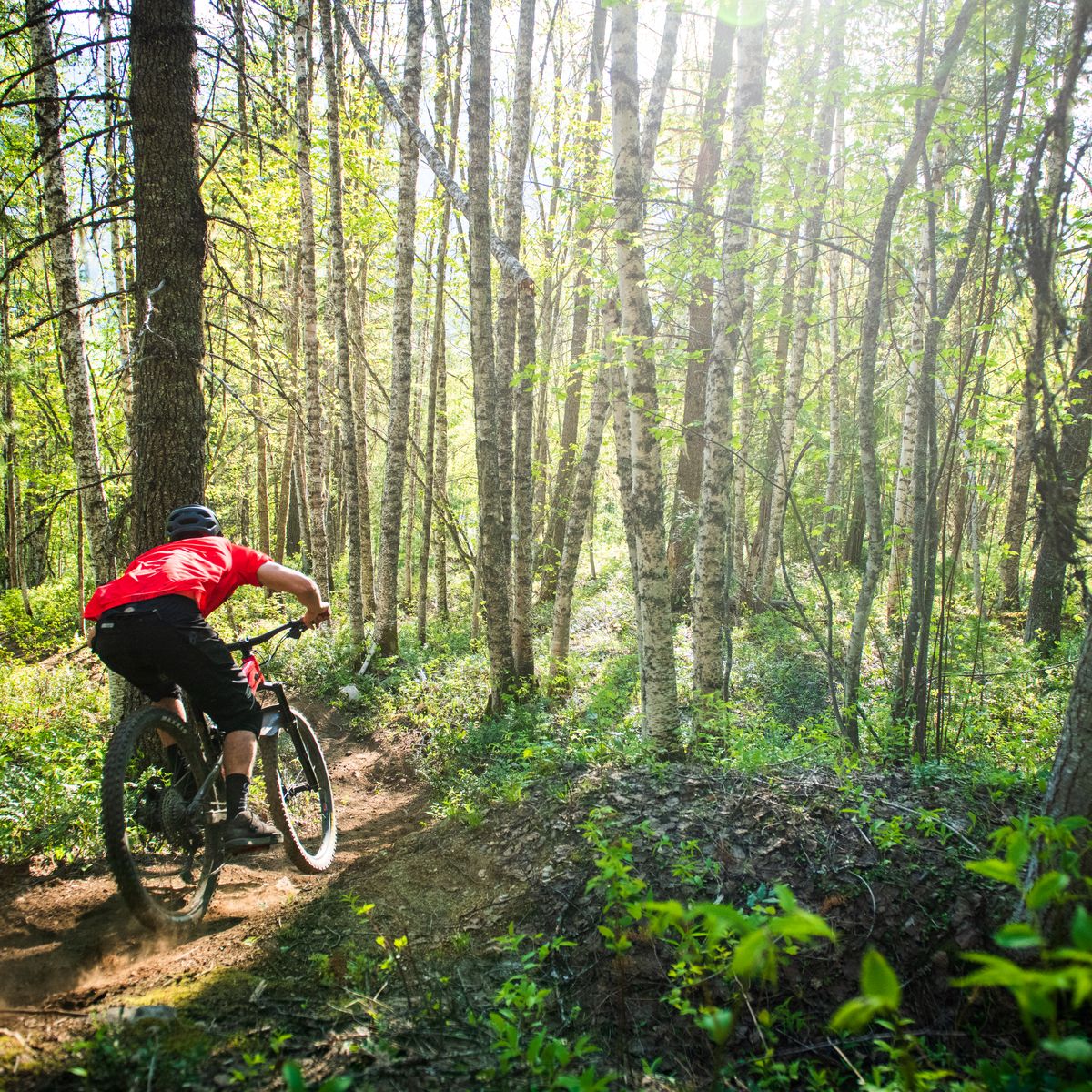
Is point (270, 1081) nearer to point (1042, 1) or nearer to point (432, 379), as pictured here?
point (1042, 1)

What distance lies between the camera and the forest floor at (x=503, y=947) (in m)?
2.59

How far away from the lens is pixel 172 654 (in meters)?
3.49

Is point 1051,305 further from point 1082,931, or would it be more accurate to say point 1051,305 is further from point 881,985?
point 881,985

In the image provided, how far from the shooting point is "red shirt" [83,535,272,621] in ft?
11.5

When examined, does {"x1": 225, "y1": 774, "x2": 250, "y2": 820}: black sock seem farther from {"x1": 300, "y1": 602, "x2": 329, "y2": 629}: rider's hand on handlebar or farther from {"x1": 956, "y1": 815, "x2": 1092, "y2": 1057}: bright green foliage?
{"x1": 956, "y1": 815, "x2": 1092, "y2": 1057}: bright green foliage

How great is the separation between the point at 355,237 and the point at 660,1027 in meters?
15.5

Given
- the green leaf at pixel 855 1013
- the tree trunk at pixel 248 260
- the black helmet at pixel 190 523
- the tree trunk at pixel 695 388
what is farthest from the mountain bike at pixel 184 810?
the tree trunk at pixel 695 388

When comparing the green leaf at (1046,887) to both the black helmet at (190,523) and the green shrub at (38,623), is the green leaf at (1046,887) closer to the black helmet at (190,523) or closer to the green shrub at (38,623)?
the black helmet at (190,523)

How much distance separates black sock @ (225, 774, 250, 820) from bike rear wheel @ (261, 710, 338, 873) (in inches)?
8.6

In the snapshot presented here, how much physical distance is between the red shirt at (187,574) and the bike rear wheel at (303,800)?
3.28 feet


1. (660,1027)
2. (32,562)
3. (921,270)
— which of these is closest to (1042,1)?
(921,270)

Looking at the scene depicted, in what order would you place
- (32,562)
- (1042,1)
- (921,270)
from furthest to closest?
1. (32,562)
2. (921,270)
3. (1042,1)

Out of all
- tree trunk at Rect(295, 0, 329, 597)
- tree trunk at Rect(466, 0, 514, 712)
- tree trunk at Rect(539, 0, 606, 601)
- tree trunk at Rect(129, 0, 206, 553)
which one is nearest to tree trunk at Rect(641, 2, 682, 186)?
tree trunk at Rect(539, 0, 606, 601)

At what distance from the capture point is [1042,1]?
561cm
